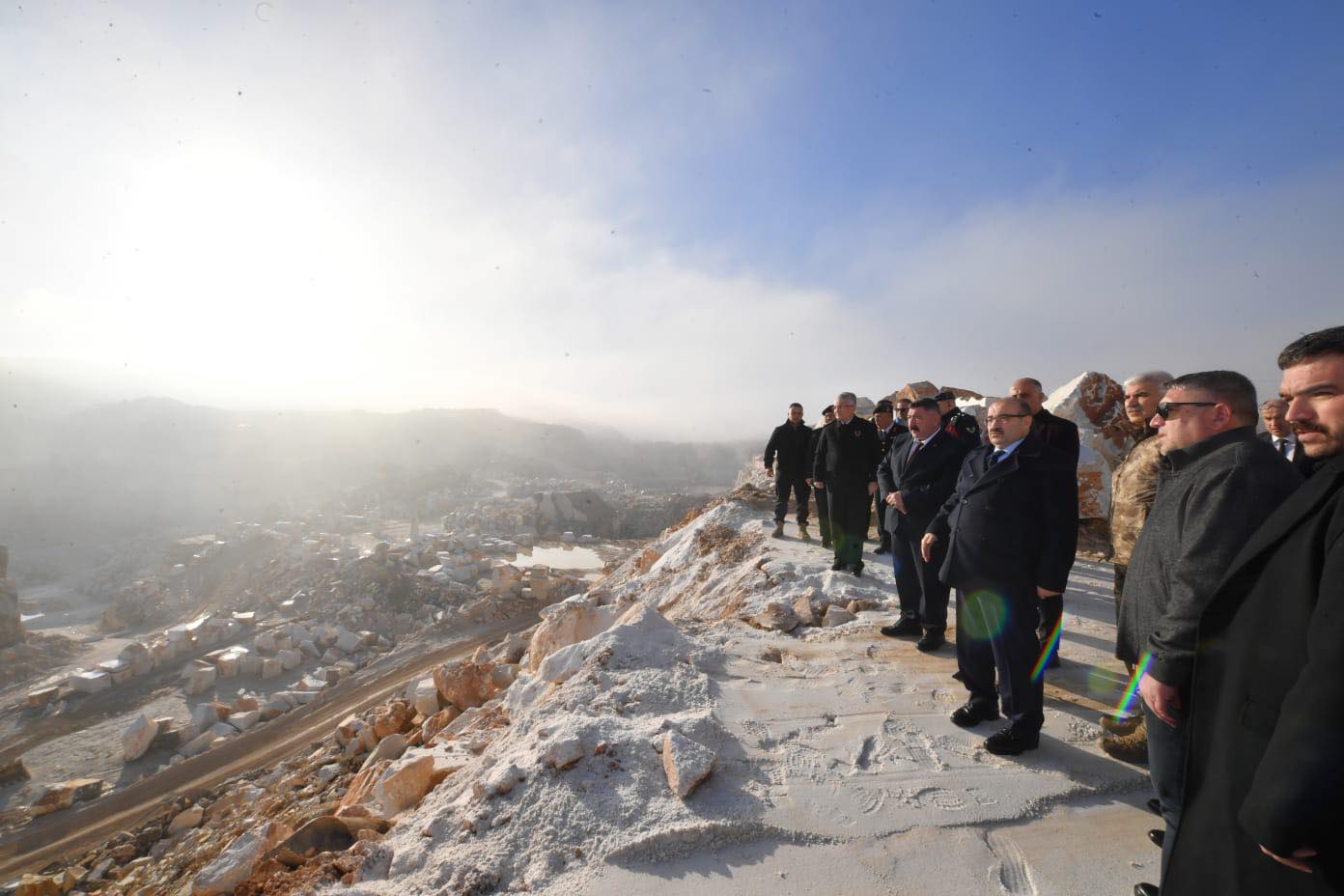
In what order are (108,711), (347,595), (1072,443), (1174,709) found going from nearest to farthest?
(1174,709) → (1072,443) → (108,711) → (347,595)

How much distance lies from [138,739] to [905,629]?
10.3 m

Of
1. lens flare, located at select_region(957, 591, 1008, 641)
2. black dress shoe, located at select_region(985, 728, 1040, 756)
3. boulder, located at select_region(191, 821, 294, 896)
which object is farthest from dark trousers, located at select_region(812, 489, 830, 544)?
boulder, located at select_region(191, 821, 294, 896)

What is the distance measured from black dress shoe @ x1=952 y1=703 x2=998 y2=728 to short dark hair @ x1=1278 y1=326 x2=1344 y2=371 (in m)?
2.37

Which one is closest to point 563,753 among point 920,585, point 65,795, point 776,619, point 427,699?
point 776,619

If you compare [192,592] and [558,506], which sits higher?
[558,506]

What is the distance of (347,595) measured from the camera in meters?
13.1

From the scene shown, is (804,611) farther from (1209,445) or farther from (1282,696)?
(1282,696)

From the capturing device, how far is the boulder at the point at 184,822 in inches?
226

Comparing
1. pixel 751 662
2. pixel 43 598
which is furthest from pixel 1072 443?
pixel 43 598

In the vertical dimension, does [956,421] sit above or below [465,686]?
above

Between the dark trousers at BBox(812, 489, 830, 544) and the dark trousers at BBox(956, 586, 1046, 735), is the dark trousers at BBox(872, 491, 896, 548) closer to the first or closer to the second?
the dark trousers at BBox(812, 489, 830, 544)

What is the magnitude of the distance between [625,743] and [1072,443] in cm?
419

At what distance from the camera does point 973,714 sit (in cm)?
318

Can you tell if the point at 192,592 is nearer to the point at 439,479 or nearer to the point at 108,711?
the point at 108,711
